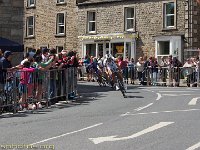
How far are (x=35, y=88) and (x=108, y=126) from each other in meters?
5.51

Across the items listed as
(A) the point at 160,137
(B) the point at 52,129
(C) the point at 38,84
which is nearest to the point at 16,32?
(C) the point at 38,84

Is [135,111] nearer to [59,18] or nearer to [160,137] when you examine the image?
[160,137]

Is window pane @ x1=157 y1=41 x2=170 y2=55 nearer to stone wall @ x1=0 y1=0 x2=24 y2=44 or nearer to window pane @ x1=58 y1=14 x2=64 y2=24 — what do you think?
window pane @ x1=58 y1=14 x2=64 y2=24

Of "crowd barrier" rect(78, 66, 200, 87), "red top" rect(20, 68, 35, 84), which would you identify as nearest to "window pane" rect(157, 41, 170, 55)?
"crowd barrier" rect(78, 66, 200, 87)

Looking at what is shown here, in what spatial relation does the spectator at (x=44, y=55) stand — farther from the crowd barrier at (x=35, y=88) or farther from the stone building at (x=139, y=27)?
the stone building at (x=139, y=27)

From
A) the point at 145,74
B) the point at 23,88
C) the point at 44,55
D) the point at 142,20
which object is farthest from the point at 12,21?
the point at 142,20

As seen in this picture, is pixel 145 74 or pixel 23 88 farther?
pixel 145 74

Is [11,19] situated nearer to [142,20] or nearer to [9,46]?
[9,46]

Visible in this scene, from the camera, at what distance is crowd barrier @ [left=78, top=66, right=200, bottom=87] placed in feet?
98.3

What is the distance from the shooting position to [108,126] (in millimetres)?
12812

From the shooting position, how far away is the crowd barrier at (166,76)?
2995 centimetres

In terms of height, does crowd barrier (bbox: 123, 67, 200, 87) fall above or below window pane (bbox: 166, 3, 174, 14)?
below

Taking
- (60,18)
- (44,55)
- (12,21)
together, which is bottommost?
(44,55)

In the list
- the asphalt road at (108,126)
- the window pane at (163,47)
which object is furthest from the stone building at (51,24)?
the asphalt road at (108,126)
